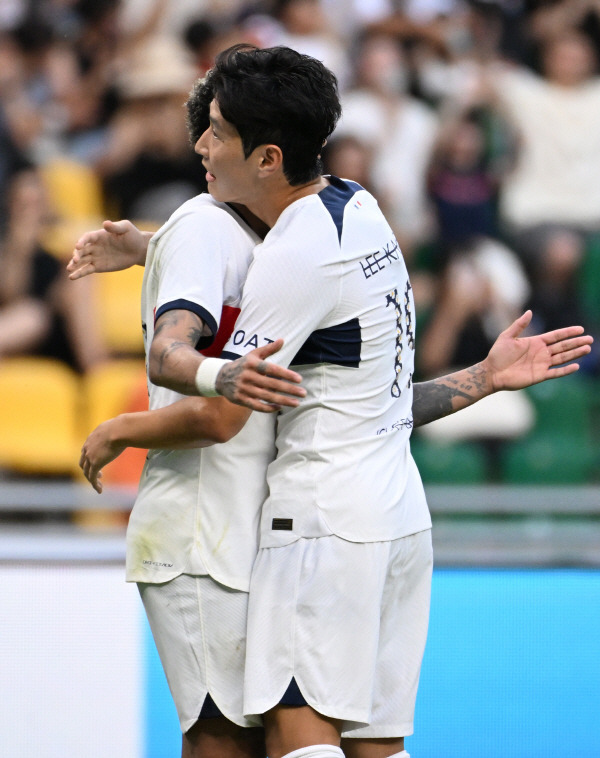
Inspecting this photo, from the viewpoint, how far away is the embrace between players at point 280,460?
1.81m

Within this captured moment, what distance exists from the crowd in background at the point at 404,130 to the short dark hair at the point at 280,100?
299cm

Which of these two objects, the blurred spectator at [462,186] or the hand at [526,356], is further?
the blurred spectator at [462,186]

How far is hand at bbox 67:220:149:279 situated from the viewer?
214 centimetres

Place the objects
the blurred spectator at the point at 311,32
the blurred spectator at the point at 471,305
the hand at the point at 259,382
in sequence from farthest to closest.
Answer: the blurred spectator at the point at 311,32, the blurred spectator at the point at 471,305, the hand at the point at 259,382

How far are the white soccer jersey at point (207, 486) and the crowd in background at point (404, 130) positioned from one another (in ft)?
9.44

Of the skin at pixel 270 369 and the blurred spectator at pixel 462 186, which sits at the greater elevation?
the blurred spectator at pixel 462 186

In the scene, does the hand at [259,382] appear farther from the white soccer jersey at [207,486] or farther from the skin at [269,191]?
the skin at [269,191]

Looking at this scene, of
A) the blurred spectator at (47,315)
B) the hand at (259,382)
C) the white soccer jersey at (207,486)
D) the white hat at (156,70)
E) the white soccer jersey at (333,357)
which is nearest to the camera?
the hand at (259,382)

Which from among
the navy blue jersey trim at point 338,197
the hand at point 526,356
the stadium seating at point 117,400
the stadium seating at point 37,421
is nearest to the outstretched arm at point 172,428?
the navy blue jersey trim at point 338,197

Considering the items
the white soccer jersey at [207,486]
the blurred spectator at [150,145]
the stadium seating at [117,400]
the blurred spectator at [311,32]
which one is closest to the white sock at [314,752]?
the white soccer jersey at [207,486]

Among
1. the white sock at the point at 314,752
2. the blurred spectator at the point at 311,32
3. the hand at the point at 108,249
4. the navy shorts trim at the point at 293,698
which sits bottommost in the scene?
the white sock at the point at 314,752

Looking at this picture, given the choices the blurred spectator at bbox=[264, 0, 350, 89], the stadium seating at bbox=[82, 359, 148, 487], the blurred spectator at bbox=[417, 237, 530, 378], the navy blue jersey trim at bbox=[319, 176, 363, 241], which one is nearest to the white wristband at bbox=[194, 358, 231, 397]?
the navy blue jersey trim at bbox=[319, 176, 363, 241]

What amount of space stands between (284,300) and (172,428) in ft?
0.95

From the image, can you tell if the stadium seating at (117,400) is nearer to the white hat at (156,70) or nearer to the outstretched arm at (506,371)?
the white hat at (156,70)
